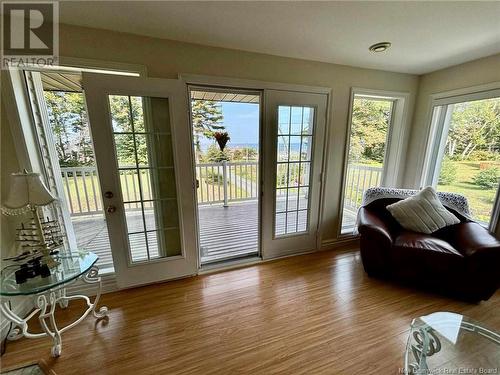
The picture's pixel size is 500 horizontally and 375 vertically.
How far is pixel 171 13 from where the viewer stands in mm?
1445

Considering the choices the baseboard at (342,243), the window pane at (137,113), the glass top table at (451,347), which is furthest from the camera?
the baseboard at (342,243)

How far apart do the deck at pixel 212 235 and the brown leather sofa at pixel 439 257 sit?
3.64ft

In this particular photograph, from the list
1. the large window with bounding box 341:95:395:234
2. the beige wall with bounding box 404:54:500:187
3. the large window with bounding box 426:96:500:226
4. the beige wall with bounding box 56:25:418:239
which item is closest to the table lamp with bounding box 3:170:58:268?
the beige wall with bounding box 56:25:418:239

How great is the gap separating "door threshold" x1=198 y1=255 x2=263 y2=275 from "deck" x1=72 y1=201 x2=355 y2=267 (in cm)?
8

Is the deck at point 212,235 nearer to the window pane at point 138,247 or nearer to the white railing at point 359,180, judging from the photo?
the window pane at point 138,247

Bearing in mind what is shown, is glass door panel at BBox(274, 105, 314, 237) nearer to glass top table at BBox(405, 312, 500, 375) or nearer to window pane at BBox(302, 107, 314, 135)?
window pane at BBox(302, 107, 314, 135)

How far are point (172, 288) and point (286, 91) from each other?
2.38 metres

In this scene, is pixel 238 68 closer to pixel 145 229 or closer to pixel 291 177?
pixel 291 177

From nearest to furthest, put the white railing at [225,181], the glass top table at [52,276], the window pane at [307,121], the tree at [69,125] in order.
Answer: the glass top table at [52,276]
the window pane at [307,121]
the tree at [69,125]
the white railing at [225,181]

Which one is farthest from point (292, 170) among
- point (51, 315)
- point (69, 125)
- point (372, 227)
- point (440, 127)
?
point (69, 125)

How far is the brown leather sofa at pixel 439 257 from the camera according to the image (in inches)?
68.3

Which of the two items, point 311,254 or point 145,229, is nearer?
point 145,229

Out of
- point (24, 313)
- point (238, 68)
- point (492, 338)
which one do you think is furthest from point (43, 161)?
point (492, 338)

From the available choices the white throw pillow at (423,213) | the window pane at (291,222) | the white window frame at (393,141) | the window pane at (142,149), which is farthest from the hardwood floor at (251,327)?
the window pane at (142,149)
